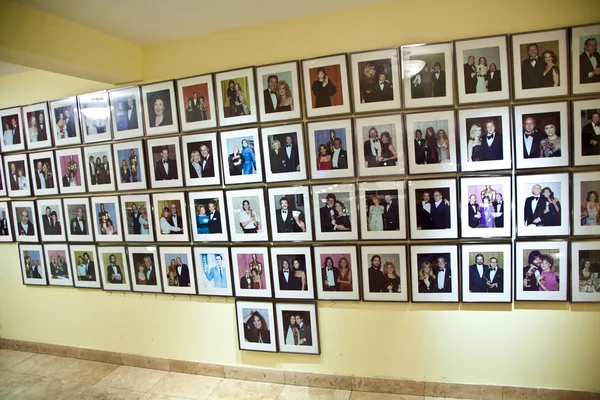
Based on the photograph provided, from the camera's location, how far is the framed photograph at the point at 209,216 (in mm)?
2842

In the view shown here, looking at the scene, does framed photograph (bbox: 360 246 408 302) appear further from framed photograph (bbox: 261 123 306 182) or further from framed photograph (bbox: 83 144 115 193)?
framed photograph (bbox: 83 144 115 193)

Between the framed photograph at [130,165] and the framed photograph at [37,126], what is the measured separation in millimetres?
778

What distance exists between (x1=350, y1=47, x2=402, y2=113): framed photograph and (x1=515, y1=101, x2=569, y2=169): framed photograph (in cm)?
78

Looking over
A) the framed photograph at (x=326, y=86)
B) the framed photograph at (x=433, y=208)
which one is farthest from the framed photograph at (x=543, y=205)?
Result: the framed photograph at (x=326, y=86)

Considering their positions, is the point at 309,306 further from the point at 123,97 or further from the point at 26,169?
the point at 26,169

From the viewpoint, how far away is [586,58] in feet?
7.00

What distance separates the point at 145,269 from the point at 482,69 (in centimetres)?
305

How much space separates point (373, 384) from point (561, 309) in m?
1.39

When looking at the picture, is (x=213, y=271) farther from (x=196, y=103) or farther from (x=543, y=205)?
(x=543, y=205)

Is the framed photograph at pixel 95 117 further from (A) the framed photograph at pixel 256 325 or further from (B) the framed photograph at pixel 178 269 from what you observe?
(A) the framed photograph at pixel 256 325

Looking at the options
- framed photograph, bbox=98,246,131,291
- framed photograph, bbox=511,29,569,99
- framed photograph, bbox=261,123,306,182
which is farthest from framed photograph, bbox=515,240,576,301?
framed photograph, bbox=98,246,131,291

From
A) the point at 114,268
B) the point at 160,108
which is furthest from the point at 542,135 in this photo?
the point at 114,268

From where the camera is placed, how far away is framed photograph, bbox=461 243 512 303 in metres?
2.36

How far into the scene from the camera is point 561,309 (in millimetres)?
2340
